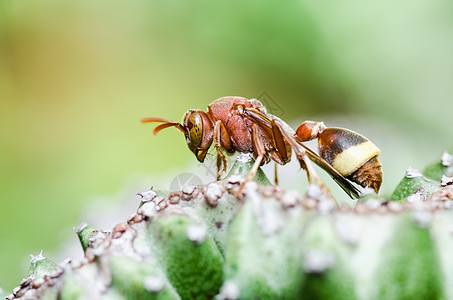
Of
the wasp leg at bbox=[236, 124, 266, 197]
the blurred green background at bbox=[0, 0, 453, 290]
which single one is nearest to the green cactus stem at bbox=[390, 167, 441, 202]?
the wasp leg at bbox=[236, 124, 266, 197]

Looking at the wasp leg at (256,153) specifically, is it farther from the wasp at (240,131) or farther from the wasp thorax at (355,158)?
the wasp thorax at (355,158)

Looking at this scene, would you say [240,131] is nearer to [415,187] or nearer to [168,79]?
[415,187]

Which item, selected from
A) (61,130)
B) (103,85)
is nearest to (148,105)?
(103,85)

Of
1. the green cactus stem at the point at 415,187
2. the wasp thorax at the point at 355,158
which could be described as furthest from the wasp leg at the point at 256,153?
the green cactus stem at the point at 415,187

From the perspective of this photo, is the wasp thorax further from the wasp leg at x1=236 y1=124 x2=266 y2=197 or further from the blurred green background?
the blurred green background

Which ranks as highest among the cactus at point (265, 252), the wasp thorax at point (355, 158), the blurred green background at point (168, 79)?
the blurred green background at point (168, 79)

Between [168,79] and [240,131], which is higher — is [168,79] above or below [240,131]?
above

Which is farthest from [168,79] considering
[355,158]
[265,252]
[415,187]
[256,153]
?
[265,252]
